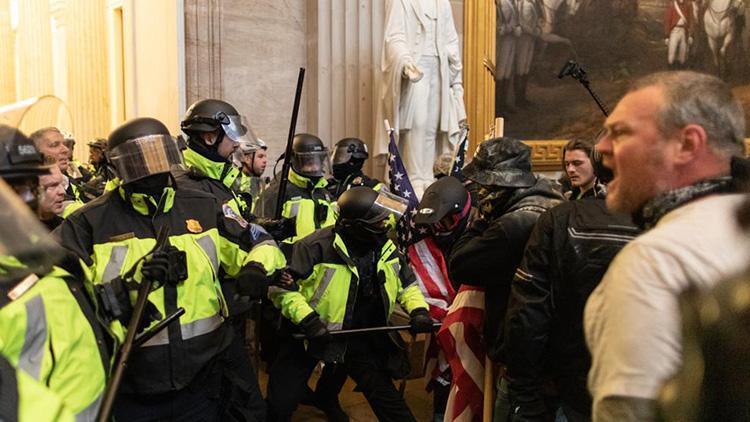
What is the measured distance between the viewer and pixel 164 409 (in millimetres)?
2664

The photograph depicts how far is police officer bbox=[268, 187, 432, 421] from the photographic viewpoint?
3.48 m

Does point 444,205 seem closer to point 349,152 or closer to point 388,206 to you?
point 388,206

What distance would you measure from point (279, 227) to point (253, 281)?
5.15 ft

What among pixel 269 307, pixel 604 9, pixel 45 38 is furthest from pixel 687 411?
pixel 45 38

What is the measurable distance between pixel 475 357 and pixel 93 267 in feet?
5.55

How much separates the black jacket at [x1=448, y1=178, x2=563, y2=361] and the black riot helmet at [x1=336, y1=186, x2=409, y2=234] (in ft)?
2.32

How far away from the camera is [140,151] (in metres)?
2.66

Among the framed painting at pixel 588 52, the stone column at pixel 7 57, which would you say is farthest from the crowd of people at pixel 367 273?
the stone column at pixel 7 57

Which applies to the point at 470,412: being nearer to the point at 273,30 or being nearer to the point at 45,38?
the point at 273,30

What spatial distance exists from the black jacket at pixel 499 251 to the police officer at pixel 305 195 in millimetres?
2158

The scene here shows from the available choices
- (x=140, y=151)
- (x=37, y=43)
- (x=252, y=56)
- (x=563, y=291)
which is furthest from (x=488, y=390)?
(x=37, y=43)

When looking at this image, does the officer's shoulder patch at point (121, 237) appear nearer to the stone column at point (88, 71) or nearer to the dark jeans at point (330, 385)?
the dark jeans at point (330, 385)

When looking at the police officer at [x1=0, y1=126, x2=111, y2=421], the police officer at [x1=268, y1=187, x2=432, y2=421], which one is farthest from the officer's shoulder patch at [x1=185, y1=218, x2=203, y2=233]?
the police officer at [x1=0, y1=126, x2=111, y2=421]

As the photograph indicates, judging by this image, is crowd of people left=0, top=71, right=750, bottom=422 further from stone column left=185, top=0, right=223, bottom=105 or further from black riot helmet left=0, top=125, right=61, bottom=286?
stone column left=185, top=0, right=223, bottom=105
